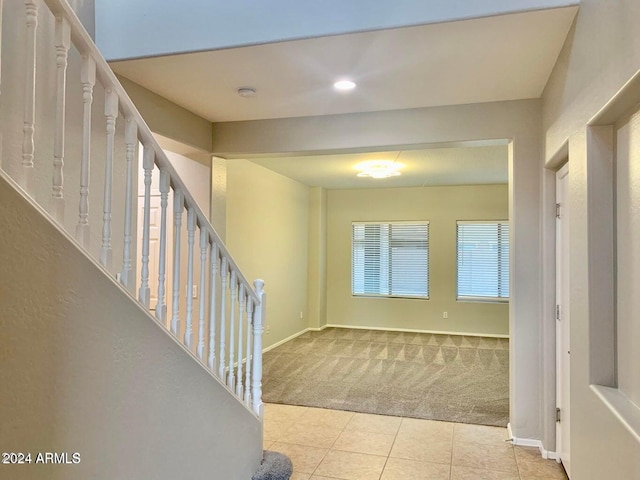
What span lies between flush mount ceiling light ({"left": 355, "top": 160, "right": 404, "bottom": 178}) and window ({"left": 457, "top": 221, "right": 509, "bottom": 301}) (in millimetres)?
2366

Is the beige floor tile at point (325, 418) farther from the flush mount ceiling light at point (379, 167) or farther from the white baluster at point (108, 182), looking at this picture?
the flush mount ceiling light at point (379, 167)

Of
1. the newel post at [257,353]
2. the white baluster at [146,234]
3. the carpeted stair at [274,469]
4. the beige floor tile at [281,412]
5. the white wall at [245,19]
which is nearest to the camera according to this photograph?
the white baluster at [146,234]

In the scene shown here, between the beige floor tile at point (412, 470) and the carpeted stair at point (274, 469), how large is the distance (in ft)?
→ 2.11

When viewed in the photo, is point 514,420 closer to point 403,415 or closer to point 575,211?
point 403,415

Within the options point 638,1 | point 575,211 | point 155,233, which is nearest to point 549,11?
point 638,1

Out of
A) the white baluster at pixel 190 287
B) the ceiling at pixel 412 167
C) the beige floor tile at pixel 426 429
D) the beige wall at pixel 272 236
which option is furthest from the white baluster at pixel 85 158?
the beige wall at pixel 272 236

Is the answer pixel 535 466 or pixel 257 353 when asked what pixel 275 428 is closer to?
pixel 257 353

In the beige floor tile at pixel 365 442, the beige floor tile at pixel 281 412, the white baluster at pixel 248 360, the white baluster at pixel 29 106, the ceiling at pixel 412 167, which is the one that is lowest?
the beige floor tile at pixel 281 412

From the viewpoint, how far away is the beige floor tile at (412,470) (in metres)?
2.74

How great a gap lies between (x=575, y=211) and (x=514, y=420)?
1928 millimetres

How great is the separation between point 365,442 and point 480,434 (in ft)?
3.18

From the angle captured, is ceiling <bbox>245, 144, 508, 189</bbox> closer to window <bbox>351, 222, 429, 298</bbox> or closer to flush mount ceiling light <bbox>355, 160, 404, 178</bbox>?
flush mount ceiling light <bbox>355, 160, 404, 178</bbox>

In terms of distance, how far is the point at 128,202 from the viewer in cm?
155

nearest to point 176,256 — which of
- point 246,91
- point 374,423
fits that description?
point 246,91
